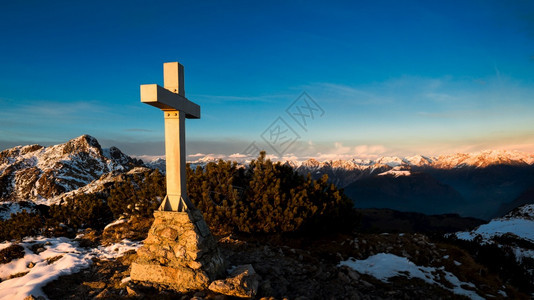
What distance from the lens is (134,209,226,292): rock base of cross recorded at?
5.59m

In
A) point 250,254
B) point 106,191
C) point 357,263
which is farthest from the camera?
point 106,191

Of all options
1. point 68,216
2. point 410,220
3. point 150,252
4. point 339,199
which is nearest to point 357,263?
point 339,199

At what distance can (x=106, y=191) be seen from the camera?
18.3 m

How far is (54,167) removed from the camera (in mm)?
109562

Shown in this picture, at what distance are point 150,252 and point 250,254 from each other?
328cm

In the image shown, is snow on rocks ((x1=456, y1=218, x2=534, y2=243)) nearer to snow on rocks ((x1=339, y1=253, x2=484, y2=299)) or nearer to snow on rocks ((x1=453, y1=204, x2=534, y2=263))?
snow on rocks ((x1=453, y1=204, x2=534, y2=263))

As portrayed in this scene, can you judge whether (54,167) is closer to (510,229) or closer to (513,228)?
(510,229)

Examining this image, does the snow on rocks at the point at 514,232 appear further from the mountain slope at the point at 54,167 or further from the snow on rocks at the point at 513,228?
the mountain slope at the point at 54,167

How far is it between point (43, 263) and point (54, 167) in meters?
131

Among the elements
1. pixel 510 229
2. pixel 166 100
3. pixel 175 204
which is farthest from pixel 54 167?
pixel 510 229

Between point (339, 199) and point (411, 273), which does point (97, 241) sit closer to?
point (339, 199)

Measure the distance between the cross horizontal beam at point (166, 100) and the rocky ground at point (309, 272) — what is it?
3865mm

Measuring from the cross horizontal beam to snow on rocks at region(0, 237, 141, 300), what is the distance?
4.96 metres

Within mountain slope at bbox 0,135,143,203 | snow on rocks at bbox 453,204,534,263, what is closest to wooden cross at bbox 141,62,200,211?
snow on rocks at bbox 453,204,534,263
